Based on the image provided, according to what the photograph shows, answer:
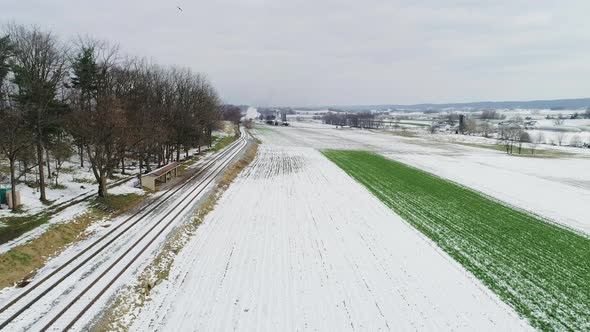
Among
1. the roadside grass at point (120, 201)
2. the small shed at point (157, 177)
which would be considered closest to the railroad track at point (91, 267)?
the roadside grass at point (120, 201)

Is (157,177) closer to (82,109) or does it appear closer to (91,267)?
(82,109)

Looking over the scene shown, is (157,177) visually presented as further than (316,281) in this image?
Yes

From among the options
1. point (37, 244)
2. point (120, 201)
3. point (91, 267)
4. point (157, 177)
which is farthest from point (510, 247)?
point (157, 177)

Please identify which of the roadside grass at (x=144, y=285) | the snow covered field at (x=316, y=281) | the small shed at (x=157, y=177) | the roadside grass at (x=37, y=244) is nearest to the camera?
the roadside grass at (x=144, y=285)

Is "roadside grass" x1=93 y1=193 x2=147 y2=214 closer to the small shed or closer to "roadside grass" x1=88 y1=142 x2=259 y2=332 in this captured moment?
the small shed

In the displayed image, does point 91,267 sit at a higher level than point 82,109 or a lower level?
lower

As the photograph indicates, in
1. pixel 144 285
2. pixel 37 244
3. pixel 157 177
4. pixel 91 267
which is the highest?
pixel 157 177

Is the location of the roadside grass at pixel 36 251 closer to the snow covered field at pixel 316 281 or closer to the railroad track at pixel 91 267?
the railroad track at pixel 91 267
